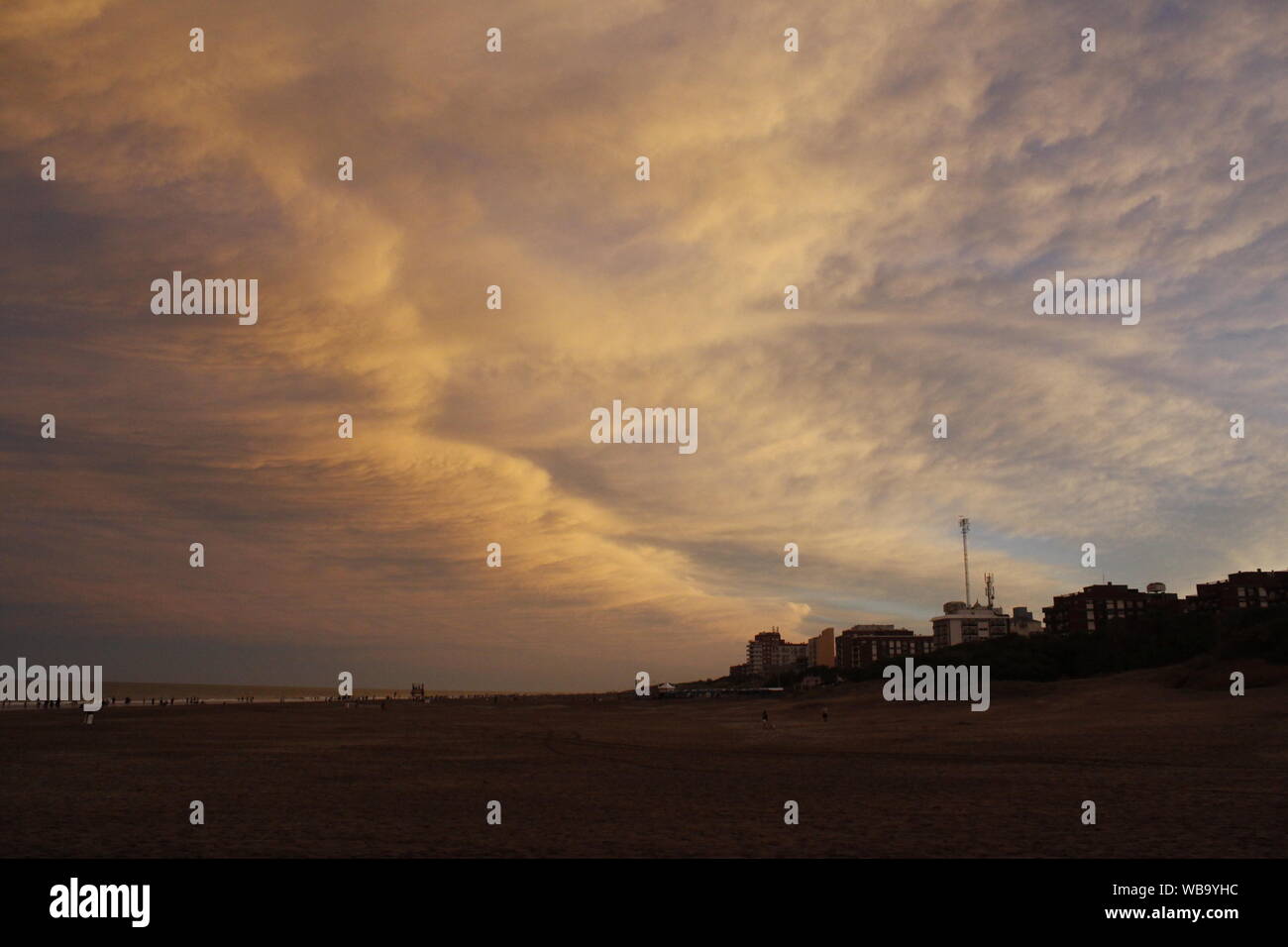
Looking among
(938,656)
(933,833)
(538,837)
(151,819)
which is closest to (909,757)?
(933,833)

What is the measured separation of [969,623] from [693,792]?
149 m

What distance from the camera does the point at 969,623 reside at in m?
159

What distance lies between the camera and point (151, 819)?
59.9 ft

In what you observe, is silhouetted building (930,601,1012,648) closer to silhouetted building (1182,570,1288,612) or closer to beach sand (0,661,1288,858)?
silhouetted building (1182,570,1288,612)

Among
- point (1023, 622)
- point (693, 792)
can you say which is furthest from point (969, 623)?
point (693, 792)

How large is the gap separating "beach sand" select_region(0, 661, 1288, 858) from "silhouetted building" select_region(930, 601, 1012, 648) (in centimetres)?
11534

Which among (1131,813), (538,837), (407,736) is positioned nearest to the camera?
(538,837)

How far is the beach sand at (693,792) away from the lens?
15.3m

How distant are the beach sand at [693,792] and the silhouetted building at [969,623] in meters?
115

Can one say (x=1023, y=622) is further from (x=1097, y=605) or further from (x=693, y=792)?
(x=693, y=792)

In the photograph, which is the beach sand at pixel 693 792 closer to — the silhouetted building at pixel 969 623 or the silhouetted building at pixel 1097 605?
the silhouetted building at pixel 969 623

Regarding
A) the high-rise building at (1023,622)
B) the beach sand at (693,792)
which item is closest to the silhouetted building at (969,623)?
the high-rise building at (1023,622)

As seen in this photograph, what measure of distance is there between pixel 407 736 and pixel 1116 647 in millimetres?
60153
